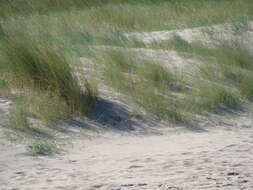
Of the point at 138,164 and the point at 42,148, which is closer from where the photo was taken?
the point at 138,164

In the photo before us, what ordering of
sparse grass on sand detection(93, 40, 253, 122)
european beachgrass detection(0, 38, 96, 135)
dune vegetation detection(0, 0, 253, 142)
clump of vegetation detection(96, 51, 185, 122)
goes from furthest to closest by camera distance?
sparse grass on sand detection(93, 40, 253, 122), clump of vegetation detection(96, 51, 185, 122), dune vegetation detection(0, 0, 253, 142), european beachgrass detection(0, 38, 96, 135)

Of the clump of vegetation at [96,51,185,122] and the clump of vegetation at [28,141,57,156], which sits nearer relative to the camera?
the clump of vegetation at [28,141,57,156]

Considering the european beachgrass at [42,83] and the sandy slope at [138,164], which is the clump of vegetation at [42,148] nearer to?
the sandy slope at [138,164]

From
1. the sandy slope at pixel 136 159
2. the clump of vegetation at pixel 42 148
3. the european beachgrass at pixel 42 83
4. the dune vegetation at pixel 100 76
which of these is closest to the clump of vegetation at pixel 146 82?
the dune vegetation at pixel 100 76

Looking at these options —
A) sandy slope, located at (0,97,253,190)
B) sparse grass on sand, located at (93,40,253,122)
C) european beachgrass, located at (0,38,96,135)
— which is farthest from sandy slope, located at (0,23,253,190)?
sparse grass on sand, located at (93,40,253,122)

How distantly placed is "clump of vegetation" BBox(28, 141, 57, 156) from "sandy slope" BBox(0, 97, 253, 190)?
3.6 inches

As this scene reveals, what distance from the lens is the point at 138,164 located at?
512 centimetres

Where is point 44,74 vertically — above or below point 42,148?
above

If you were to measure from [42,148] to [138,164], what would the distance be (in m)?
0.99

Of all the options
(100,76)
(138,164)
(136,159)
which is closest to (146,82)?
(100,76)

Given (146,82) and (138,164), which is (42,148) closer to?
(138,164)

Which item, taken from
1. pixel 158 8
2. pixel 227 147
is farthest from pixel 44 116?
pixel 158 8

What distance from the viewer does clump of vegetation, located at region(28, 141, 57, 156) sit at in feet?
18.0

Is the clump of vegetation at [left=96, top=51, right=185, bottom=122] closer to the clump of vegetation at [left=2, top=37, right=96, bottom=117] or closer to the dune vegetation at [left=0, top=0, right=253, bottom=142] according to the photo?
the dune vegetation at [left=0, top=0, right=253, bottom=142]
